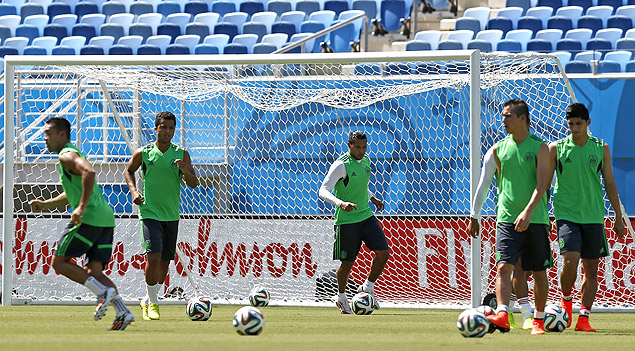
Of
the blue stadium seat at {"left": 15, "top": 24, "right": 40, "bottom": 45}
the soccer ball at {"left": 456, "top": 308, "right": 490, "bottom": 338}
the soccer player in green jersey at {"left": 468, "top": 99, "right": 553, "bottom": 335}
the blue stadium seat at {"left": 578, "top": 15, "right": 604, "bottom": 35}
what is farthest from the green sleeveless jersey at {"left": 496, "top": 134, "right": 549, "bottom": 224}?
the blue stadium seat at {"left": 15, "top": 24, "right": 40, "bottom": 45}

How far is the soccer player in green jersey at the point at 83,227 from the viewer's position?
7.86 metres

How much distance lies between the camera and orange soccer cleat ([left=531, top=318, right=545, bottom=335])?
7805mm

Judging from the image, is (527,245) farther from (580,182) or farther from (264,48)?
(264,48)

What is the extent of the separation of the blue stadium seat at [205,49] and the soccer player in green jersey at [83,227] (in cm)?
1009

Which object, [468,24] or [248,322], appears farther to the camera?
[468,24]

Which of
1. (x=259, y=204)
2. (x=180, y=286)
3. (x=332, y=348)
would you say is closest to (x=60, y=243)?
(x=332, y=348)

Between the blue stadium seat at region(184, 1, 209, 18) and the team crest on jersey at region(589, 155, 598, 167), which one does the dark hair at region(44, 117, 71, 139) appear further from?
the blue stadium seat at region(184, 1, 209, 18)

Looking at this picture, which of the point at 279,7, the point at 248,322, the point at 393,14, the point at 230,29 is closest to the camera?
the point at 248,322

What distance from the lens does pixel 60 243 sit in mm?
8141

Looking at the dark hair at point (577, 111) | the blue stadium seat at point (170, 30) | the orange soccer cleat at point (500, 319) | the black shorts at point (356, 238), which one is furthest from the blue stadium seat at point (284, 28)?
the orange soccer cleat at point (500, 319)

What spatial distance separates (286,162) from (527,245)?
6743 mm

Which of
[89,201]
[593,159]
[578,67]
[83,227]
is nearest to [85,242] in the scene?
[83,227]

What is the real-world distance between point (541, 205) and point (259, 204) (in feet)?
21.9

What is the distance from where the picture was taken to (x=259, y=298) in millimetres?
11094
